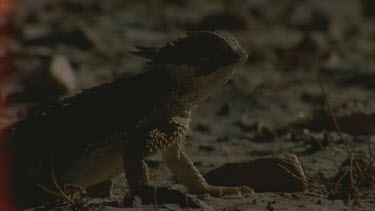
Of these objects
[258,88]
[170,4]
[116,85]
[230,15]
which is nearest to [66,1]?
[170,4]

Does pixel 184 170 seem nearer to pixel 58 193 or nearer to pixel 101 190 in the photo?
pixel 101 190

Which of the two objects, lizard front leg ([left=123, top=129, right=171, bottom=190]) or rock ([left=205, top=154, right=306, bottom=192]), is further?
rock ([left=205, top=154, right=306, bottom=192])

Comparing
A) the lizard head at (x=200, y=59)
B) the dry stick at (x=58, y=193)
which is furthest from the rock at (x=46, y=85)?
the dry stick at (x=58, y=193)

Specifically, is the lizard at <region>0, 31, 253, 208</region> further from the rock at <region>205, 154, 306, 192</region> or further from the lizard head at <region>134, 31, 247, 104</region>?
the rock at <region>205, 154, 306, 192</region>

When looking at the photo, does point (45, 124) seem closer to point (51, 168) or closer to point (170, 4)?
point (51, 168)

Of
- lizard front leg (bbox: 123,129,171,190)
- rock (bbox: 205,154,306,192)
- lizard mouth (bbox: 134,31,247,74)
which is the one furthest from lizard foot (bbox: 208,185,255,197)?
lizard mouth (bbox: 134,31,247,74)

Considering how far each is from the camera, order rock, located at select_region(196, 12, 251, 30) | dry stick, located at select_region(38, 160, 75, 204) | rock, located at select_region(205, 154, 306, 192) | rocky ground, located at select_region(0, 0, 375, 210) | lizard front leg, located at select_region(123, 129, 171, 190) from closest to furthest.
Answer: dry stick, located at select_region(38, 160, 75, 204) → lizard front leg, located at select_region(123, 129, 171, 190) → rock, located at select_region(205, 154, 306, 192) → rocky ground, located at select_region(0, 0, 375, 210) → rock, located at select_region(196, 12, 251, 30)

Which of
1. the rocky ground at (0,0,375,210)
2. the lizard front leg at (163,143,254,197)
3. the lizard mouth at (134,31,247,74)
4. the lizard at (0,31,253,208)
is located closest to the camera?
the lizard at (0,31,253,208)

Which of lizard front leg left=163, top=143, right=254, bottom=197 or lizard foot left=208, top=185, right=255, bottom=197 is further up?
lizard front leg left=163, top=143, right=254, bottom=197
